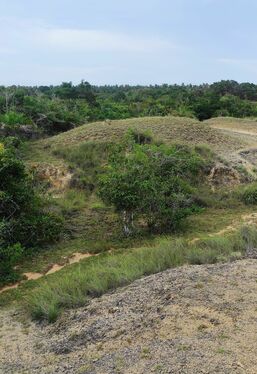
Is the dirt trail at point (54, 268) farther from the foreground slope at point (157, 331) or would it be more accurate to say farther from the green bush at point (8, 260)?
the foreground slope at point (157, 331)

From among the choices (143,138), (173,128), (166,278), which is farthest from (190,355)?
(173,128)

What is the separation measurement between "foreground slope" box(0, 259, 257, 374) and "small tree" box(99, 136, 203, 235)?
5183 millimetres

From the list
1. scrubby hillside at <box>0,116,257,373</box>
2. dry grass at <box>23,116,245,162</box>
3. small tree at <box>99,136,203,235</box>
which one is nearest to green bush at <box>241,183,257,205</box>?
scrubby hillside at <box>0,116,257,373</box>

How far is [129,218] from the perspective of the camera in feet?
48.0

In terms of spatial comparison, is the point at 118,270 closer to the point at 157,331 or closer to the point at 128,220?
the point at 157,331

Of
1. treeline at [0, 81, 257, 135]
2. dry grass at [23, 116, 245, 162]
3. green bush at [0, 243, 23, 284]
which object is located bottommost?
green bush at [0, 243, 23, 284]

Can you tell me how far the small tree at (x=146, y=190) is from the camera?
1412cm

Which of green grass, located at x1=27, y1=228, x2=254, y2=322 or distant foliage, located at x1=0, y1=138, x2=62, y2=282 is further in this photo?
distant foliage, located at x1=0, y1=138, x2=62, y2=282

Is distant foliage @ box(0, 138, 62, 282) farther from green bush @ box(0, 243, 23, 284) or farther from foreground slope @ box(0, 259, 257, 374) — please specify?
foreground slope @ box(0, 259, 257, 374)

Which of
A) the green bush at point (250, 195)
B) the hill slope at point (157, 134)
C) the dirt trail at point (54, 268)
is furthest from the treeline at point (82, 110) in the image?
the dirt trail at point (54, 268)

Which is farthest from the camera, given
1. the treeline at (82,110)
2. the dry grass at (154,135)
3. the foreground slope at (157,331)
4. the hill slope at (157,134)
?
the treeline at (82,110)

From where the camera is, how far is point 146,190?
47.1 ft

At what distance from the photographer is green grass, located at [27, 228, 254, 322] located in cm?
879

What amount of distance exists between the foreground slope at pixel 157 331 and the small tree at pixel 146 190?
17.0 feet
